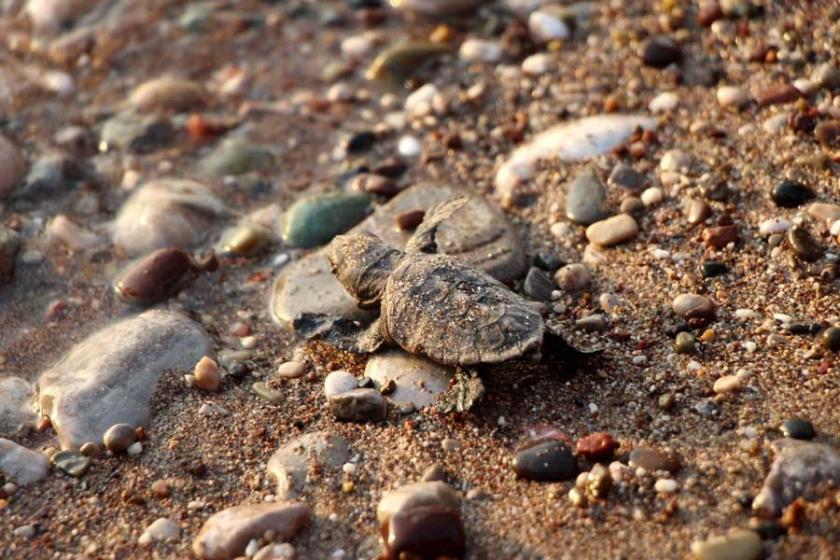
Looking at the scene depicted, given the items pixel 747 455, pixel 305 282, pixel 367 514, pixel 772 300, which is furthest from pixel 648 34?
pixel 367 514

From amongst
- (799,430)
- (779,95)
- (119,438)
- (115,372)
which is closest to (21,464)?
(119,438)

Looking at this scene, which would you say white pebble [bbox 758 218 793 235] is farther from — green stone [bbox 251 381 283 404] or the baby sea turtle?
green stone [bbox 251 381 283 404]

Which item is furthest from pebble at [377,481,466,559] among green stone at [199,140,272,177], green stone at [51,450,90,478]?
green stone at [199,140,272,177]

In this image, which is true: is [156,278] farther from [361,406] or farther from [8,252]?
[361,406]

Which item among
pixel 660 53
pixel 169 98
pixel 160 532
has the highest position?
pixel 660 53

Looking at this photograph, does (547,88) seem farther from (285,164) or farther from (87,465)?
(87,465)
